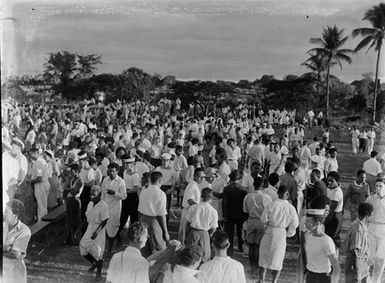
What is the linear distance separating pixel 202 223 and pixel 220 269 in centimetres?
180

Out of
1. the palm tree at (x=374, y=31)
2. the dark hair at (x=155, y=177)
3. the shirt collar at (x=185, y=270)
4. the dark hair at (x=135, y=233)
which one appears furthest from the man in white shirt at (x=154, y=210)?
the palm tree at (x=374, y=31)

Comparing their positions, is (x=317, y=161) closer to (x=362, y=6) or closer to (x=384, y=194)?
(x=384, y=194)

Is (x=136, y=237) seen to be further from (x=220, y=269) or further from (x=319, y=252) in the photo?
(x=319, y=252)

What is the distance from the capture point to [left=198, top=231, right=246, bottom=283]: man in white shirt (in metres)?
4.70

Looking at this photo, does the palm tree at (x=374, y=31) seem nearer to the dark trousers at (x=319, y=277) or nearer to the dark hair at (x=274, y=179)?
the dark hair at (x=274, y=179)

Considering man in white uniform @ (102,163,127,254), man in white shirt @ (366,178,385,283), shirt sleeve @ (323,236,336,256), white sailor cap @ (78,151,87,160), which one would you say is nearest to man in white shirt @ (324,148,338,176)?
man in white shirt @ (366,178,385,283)

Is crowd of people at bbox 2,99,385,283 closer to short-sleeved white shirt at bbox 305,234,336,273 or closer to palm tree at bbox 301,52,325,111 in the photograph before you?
short-sleeved white shirt at bbox 305,234,336,273

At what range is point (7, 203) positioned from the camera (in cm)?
587

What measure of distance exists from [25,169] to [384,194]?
5576mm

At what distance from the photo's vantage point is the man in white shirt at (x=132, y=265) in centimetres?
473

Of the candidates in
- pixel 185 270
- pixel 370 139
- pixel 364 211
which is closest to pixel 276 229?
pixel 364 211

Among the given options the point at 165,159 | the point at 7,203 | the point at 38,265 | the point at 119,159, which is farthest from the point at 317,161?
the point at 7,203

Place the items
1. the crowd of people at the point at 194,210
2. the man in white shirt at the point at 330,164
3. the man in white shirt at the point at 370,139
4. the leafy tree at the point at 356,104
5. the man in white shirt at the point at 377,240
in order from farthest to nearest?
1. the man in white shirt at the point at 370,139
2. the leafy tree at the point at 356,104
3. the man in white shirt at the point at 330,164
4. the man in white shirt at the point at 377,240
5. the crowd of people at the point at 194,210

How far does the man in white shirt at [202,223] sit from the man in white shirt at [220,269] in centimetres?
168
